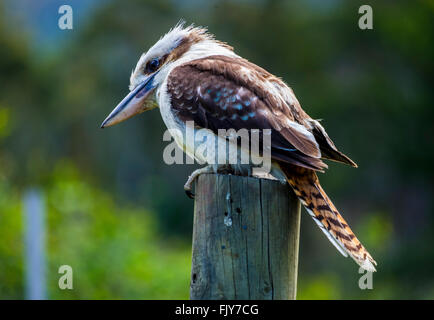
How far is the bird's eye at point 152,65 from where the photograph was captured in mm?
4754

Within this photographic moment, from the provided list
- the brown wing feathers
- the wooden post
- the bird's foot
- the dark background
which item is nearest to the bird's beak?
the brown wing feathers

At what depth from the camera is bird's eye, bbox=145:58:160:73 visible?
4.75 meters

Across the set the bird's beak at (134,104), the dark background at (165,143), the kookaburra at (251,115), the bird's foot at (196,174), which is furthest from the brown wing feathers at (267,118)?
the dark background at (165,143)

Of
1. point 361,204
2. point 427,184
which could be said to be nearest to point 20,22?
point 361,204

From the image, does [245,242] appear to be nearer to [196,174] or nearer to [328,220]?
[328,220]

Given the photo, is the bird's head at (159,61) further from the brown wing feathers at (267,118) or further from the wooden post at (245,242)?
the wooden post at (245,242)

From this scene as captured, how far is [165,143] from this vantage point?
64.1 feet

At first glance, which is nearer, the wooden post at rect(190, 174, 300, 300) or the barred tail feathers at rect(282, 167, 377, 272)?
the wooden post at rect(190, 174, 300, 300)

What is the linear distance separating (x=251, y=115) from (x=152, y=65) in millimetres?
1208

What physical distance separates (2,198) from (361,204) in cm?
1424

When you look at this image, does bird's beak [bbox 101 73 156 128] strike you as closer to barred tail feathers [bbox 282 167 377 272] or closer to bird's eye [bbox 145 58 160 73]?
bird's eye [bbox 145 58 160 73]

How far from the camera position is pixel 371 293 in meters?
11.9

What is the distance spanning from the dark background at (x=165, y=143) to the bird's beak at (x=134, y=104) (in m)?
3.55

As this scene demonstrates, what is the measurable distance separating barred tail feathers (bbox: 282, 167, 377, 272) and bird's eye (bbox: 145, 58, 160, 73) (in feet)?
5.13
